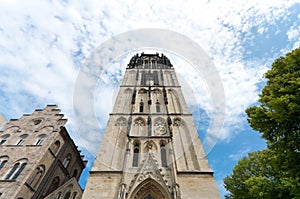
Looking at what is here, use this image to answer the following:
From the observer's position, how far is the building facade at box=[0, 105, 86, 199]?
46.0ft

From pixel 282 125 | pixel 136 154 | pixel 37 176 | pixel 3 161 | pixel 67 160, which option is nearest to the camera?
pixel 282 125

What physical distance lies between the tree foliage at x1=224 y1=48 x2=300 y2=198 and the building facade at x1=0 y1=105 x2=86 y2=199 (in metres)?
13.5

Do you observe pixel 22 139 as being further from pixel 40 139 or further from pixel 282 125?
pixel 282 125

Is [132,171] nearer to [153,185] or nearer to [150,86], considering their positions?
[153,185]

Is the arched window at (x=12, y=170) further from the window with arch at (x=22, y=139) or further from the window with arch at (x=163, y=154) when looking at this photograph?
the window with arch at (x=163, y=154)

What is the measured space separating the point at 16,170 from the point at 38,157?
5.76ft

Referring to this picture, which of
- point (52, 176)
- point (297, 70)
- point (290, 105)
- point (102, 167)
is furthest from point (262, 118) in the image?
point (52, 176)

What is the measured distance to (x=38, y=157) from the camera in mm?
15539

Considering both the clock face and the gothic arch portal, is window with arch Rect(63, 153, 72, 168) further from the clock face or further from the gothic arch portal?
the gothic arch portal

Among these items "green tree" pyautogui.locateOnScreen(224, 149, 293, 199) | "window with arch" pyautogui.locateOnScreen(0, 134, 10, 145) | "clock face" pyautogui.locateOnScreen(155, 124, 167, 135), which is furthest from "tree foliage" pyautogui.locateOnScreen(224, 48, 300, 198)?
"window with arch" pyautogui.locateOnScreen(0, 134, 10, 145)

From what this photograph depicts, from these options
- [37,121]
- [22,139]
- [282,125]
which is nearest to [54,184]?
[22,139]

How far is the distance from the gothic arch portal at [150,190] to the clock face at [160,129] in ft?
19.5

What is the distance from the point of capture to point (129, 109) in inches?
869

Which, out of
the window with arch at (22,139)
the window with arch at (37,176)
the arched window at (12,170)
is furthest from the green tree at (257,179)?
the window with arch at (22,139)
